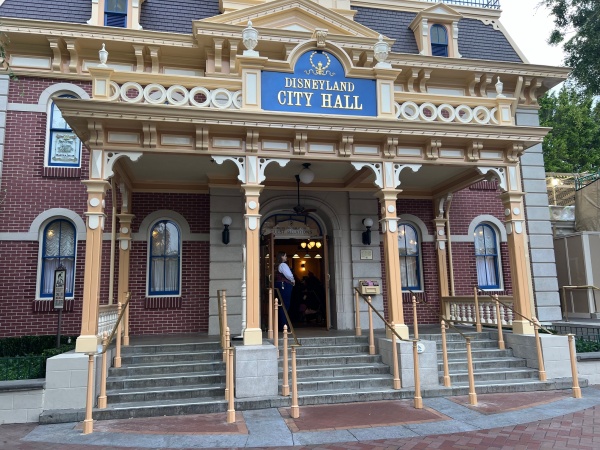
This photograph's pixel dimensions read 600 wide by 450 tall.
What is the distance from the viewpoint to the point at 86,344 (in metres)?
7.96

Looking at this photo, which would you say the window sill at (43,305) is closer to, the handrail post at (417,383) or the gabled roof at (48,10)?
the gabled roof at (48,10)

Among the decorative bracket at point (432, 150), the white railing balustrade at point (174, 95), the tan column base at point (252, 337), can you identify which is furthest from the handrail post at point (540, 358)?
the white railing balustrade at point (174, 95)

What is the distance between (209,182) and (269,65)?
150 inches

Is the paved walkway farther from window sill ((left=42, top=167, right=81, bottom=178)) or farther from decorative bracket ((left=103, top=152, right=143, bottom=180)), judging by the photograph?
window sill ((left=42, top=167, right=81, bottom=178))

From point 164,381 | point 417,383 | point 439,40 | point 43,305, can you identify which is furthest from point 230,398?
point 439,40

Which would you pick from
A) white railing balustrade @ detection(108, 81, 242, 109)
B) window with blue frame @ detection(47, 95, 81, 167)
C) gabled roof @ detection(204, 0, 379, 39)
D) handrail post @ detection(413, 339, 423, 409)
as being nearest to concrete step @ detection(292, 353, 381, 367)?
handrail post @ detection(413, 339, 423, 409)

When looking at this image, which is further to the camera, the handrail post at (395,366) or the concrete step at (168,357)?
the concrete step at (168,357)

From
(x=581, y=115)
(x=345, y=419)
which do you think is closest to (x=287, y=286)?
(x=345, y=419)

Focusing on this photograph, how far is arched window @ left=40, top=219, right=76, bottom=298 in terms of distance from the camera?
1135 cm

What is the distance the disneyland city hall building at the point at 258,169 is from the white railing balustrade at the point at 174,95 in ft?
0.13

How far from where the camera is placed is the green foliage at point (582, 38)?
16391 millimetres

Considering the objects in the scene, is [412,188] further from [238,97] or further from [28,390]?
[28,390]

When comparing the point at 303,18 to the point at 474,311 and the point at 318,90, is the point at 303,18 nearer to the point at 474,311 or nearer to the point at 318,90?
the point at 318,90

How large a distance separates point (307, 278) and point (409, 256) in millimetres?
3311
